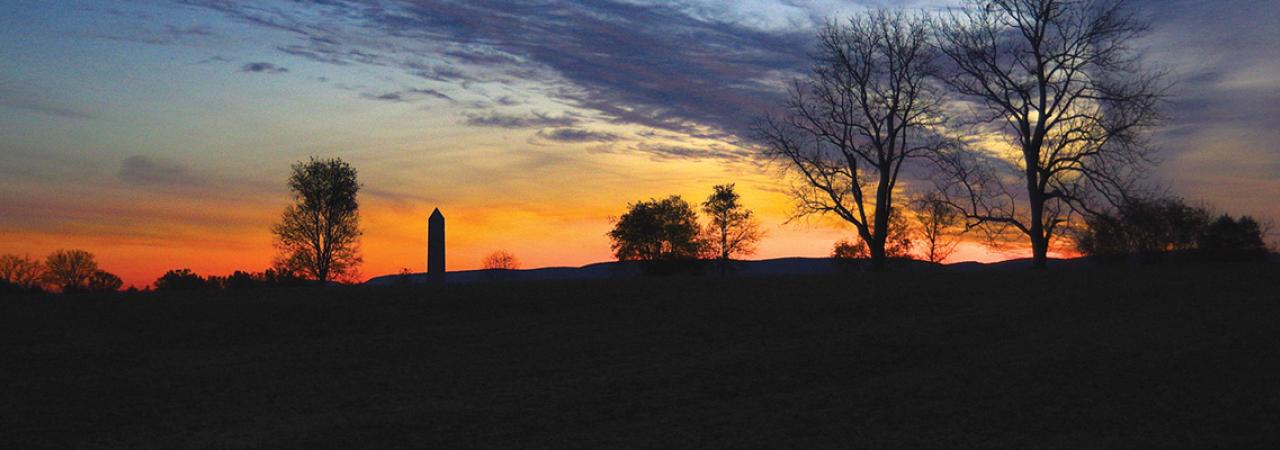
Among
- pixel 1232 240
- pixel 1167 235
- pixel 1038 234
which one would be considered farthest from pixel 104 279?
pixel 1232 240

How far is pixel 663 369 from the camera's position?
18031mm

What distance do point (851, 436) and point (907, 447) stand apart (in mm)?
828

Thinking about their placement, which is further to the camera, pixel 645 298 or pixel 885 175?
pixel 885 175

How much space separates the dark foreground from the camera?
1409 centimetres

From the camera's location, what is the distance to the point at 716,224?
80375mm

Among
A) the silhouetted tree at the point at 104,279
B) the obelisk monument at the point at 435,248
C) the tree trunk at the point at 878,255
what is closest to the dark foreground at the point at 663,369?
the obelisk monument at the point at 435,248

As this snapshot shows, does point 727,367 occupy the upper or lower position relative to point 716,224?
lower

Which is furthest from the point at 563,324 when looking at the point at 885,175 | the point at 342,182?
the point at 342,182

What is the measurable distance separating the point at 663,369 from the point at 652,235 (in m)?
60.6

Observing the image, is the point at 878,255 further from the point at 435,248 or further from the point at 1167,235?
the point at 435,248

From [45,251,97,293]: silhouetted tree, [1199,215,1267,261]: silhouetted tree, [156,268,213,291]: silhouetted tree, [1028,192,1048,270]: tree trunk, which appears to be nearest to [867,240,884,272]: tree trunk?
[1028,192,1048,270]: tree trunk

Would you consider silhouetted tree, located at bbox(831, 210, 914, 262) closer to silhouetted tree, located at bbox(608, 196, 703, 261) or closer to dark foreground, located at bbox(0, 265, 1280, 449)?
silhouetted tree, located at bbox(608, 196, 703, 261)

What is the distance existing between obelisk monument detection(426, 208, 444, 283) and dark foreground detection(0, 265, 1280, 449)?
6850 mm

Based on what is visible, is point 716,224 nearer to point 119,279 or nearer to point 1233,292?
point 119,279
